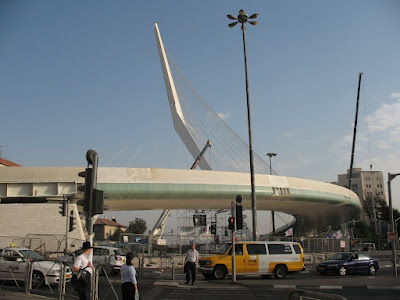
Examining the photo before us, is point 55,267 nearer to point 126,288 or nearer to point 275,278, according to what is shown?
point 126,288

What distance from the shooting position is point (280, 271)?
1980 centimetres

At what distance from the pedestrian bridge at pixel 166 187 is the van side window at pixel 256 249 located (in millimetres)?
17702

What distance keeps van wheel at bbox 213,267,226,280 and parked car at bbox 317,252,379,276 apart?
7222 mm

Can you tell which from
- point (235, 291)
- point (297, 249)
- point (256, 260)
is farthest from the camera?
point (297, 249)

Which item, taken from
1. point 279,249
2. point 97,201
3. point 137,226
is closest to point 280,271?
point 279,249

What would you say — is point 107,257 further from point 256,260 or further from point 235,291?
point 235,291

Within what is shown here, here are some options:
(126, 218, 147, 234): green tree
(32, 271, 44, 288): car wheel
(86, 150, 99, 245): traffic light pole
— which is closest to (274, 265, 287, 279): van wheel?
(32, 271, 44, 288): car wheel

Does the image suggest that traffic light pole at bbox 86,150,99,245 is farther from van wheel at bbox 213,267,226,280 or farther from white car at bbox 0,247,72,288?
van wheel at bbox 213,267,226,280

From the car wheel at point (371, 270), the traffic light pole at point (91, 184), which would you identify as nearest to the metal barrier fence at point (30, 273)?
the traffic light pole at point (91, 184)

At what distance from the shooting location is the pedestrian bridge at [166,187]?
1483 inches

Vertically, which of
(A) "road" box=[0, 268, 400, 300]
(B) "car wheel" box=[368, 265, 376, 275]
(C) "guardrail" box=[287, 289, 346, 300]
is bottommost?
(B) "car wheel" box=[368, 265, 376, 275]

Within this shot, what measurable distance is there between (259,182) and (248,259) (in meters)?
24.5

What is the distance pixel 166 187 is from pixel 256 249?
21129 mm

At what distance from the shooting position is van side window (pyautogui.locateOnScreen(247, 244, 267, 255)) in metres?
19.4
